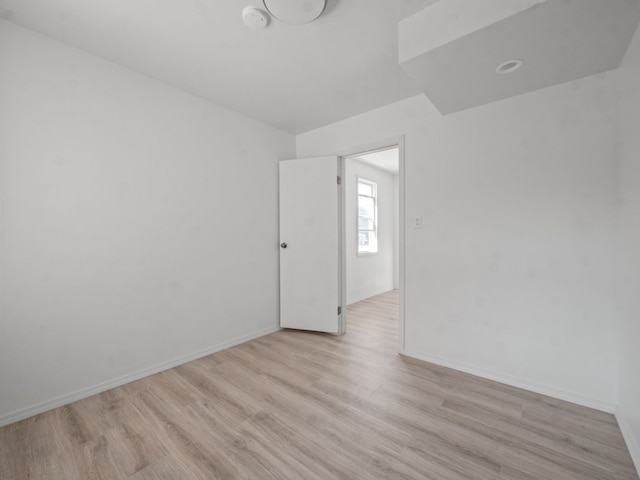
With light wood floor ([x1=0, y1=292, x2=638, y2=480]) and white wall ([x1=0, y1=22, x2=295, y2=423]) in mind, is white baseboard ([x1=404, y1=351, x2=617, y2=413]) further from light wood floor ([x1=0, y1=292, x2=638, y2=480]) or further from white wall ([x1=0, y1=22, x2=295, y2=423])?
white wall ([x1=0, y1=22, x2=295, y2=423])

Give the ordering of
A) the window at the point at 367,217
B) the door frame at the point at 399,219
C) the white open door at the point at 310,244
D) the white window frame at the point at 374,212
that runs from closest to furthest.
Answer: the door frame at the point at 399,219
the white open door at the point at 310,244
the white window frame at the point at 374,212
the window at the point at 367,217

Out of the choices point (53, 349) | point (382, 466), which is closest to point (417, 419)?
point (382, 466)

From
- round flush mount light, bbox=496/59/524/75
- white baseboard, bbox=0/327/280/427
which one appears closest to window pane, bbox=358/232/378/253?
white baseboard, bbox=0/327/280/427

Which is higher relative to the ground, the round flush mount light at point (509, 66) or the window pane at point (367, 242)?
the round flush mount light at point (509, 66)

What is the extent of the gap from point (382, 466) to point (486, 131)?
2356 mm

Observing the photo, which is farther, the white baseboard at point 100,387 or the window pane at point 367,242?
the window pane at point 367,242

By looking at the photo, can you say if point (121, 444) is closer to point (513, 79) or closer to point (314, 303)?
point (314, 303)

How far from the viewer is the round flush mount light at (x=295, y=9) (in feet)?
4.82

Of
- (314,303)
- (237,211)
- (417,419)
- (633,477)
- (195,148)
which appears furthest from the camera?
(314,303)

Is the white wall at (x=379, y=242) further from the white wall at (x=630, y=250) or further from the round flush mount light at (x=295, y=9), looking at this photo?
the white wall at (x=630, y=250)

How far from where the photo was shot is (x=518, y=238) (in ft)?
6.57

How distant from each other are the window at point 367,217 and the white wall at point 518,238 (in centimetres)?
228

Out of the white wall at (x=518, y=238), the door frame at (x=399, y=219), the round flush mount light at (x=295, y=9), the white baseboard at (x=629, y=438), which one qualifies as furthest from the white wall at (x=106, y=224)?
the white baseboard at (x=629, y=438)

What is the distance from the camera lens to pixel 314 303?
3143 mm
